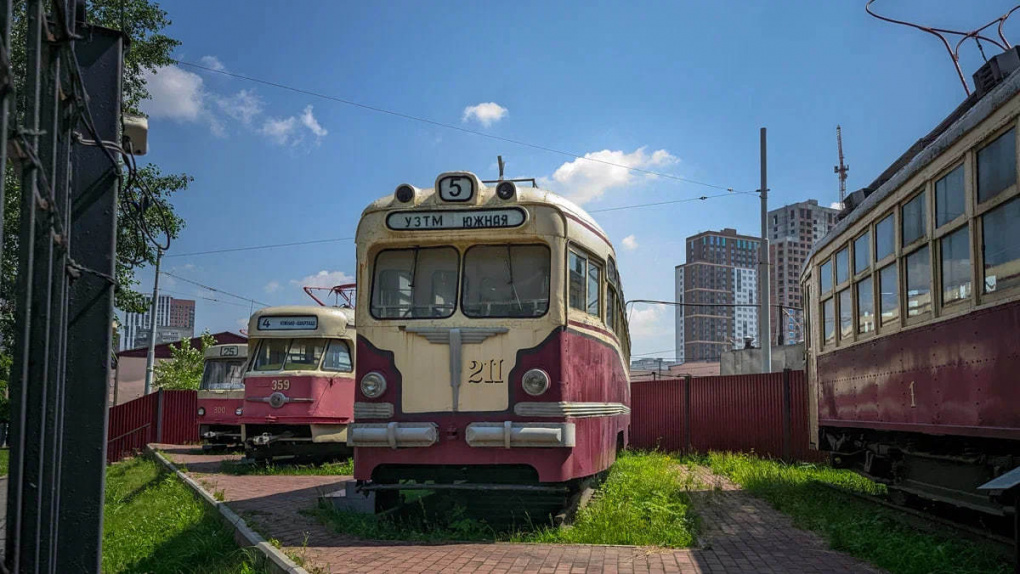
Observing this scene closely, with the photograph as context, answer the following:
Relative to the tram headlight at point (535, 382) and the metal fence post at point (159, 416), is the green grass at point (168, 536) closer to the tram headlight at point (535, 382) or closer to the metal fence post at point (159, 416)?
the tram headlight at point (535, 382)

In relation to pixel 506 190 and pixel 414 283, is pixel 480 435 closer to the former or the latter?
pixel 414 283

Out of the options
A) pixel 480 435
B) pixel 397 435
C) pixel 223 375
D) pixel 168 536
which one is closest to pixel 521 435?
pixel 480 435

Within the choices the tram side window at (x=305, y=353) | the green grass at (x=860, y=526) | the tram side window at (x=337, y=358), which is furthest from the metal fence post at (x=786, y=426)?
the tram side window at (x=305, y=353)

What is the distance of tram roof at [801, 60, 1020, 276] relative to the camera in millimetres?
6449

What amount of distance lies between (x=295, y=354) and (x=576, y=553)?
31.6 feet

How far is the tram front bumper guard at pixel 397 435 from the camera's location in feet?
26.8

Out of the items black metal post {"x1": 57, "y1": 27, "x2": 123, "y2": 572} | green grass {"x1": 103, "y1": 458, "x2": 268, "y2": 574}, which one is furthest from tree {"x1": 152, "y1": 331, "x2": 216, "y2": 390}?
black metal post {"x1": 57, "y1": 27, "x2": 123, "y2": 572}

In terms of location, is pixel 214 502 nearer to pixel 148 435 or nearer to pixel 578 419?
pixel 578 419

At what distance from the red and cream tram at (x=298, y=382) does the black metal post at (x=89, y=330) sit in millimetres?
10392

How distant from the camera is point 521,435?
8008 mm

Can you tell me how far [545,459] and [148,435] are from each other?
63.0 feet

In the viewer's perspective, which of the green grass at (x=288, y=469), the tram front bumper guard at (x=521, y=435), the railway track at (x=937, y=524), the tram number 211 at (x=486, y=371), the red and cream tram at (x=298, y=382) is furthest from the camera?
the red and cream tram at (x=298, y=382)

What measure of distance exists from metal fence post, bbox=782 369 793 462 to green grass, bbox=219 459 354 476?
26.9 feet

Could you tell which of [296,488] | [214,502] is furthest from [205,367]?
[214,502]
